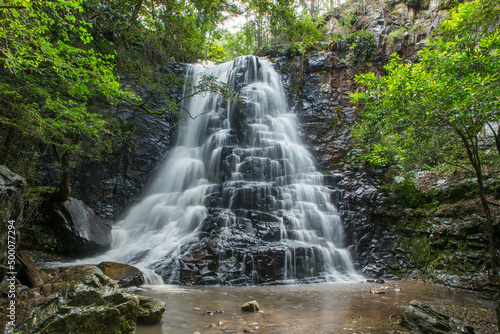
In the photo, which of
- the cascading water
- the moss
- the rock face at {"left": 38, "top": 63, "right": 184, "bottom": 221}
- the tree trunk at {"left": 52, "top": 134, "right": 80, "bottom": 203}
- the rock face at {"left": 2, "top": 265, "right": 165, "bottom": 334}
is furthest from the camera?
the moss

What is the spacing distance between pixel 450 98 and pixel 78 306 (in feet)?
23.7

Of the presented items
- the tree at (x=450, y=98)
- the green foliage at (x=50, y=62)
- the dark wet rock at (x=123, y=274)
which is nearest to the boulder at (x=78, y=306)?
the dark wet rock at (x=123, y=274)

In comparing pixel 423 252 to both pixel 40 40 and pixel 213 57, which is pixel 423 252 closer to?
pixel 40 40

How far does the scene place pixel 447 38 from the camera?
812 cm

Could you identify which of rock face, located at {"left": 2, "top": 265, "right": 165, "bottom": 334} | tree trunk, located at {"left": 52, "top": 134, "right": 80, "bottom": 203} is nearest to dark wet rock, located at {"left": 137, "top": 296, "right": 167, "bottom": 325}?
rock face, located at {"left": 2, "top": 265, "right": 165, "bottom": 334}

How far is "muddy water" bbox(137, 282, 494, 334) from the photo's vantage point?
361 cm

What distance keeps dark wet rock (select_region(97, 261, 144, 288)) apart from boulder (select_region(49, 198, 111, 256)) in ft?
8.39

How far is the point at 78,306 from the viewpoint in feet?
→ 9.49

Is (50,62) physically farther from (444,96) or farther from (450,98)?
(450,98)

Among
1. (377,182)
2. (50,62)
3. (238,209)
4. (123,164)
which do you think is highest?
(50,62)

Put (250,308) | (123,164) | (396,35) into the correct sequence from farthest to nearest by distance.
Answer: (396,35) → (123,164) → (250,308)

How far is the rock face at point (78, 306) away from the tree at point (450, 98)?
658 centimetres

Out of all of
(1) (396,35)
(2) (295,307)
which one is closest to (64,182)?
(2) (295,307)

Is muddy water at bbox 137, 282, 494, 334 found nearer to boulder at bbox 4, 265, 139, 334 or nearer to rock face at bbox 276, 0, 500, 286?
boulder at bbox 4, 265, 139, 334
